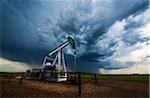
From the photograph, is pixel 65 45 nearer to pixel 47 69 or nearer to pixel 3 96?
pixel 47 69

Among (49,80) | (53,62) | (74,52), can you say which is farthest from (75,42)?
(49,80)

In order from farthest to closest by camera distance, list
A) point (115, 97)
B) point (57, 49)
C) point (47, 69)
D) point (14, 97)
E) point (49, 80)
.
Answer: point (57, 49) → point (47, 69) → point (49, 80) → point (115, 97) → point (14, 97)

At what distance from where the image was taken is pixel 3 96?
43.0 feet

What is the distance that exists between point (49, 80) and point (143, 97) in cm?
2022

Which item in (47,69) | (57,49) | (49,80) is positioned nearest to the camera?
(49,80)

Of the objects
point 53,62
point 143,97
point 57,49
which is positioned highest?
point 57,49

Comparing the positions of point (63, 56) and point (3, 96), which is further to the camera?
point (63, 56)

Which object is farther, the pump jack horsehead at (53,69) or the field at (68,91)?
the pump jack horsehead at (53,69)

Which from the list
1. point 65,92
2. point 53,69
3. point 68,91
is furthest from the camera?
point 53,69

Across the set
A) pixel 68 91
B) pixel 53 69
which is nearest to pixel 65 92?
pixel 68 91

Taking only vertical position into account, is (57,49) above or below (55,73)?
above

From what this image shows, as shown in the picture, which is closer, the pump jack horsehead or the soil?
the soil

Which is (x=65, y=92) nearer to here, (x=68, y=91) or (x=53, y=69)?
(x=68, y=91)

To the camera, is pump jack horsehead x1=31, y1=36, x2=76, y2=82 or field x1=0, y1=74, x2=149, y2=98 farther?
pump jack horsehead x1=31, y1=36, x2=76, y2=82
